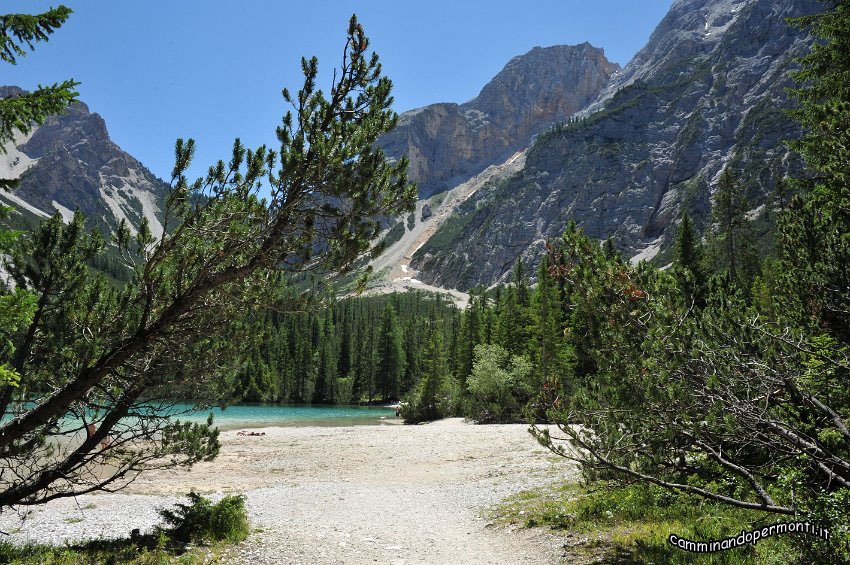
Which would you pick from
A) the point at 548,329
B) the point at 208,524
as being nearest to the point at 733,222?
the point at 548,329

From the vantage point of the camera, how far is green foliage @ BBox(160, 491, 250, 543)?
876cm

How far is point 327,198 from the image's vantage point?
6691mm

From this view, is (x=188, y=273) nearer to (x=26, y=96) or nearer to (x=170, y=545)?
(x=26, y=96)

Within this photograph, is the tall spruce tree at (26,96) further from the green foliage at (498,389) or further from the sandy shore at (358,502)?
the green foliage at (498,389)

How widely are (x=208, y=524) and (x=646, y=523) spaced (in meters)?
7.76

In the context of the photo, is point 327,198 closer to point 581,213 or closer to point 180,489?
point 180,489

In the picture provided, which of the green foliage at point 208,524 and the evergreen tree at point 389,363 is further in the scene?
the evergreen tree at point 389,363

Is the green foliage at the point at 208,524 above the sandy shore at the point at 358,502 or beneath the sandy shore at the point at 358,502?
above

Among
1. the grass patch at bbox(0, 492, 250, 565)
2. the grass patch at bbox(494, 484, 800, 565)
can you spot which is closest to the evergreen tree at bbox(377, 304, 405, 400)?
the grass patch at bbox(494, 484, 800, 565)

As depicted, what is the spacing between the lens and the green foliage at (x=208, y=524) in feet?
28.7

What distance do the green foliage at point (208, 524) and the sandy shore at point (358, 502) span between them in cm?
37

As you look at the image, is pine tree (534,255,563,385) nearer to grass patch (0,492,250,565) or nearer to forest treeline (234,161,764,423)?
forest treeline (234,161,764,423)

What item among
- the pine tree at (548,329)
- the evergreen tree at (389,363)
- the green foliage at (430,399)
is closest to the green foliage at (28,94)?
the pine tree at (548,329)

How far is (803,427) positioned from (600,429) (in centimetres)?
235
